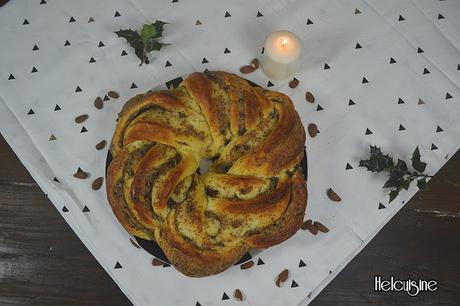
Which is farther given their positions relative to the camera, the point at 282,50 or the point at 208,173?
the point at 282,50

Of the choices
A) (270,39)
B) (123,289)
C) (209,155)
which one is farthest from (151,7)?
(123,289)

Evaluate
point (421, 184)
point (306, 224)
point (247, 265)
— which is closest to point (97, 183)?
point (247, 265)

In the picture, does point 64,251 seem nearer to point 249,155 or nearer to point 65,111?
point 65,111

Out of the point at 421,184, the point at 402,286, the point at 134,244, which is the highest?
the point at 421,184

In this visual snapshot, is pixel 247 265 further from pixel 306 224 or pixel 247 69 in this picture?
pixel 247 69

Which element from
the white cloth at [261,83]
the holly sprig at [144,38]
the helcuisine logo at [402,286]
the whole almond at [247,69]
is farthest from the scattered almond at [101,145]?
the helcuisine logo at [402,286]

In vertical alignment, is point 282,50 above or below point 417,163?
above
